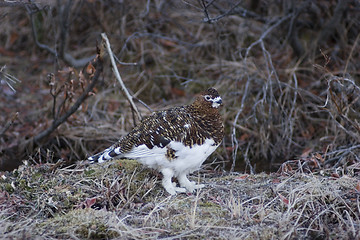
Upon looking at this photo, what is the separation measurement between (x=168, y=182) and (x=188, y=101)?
2.57m

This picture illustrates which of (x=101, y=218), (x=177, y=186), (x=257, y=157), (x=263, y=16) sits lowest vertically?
(x=257, y=157)

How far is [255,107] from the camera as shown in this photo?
5762mm

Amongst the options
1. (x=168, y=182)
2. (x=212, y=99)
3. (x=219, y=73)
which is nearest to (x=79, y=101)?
(x=168, y=182)

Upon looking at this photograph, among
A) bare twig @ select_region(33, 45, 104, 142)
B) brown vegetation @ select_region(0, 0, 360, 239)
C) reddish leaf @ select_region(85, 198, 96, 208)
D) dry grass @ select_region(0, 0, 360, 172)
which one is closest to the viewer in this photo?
brown vegetation @ select_region(0, 0, 360, 239)

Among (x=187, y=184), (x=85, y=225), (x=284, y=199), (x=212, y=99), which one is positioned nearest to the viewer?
(x=85, y=225)

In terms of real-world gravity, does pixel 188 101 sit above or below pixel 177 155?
below

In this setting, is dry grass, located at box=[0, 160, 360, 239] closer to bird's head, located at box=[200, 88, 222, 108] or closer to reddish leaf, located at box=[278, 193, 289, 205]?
reddish leaf, located at box=[278, 193, 289, 205]

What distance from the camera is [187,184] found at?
3.98 meters

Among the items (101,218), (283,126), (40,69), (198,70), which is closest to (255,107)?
(283,126)

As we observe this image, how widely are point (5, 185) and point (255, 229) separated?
6.52 feet

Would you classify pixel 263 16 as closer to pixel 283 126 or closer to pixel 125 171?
pixel 283 126

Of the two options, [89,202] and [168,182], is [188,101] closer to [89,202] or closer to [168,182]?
[168,182]

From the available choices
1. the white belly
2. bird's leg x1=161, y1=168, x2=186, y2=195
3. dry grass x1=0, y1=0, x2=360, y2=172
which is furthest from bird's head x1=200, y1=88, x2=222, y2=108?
dry grass x1=0, y1=0, x2=360, y2=172

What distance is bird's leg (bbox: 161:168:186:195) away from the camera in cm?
382
